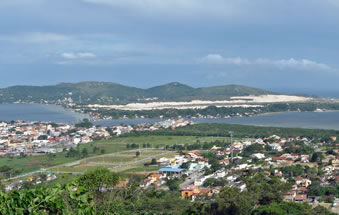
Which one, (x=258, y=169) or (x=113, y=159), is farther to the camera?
(x=113, y=159)

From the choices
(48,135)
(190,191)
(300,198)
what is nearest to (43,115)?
(48,135)

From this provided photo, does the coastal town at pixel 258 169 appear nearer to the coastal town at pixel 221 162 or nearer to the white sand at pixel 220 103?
the coastal town at pixel 221 162

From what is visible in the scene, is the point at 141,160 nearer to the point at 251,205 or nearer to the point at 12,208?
the point at 251,205

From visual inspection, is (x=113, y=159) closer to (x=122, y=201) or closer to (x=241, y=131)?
(x=241, y=131)

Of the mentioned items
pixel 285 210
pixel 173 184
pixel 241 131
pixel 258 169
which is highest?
pixel 285 210

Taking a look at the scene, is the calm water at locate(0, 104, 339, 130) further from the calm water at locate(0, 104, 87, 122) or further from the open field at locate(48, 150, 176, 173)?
the open field at locate(48, 150, 176, 173)

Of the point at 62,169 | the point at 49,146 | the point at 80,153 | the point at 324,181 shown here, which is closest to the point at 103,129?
the point at 49,146

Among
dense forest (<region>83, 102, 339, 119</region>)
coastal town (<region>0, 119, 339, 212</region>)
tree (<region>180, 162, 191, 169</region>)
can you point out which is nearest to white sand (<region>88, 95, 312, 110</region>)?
dense forest (<region>83, 102, 339, 119</region>)
